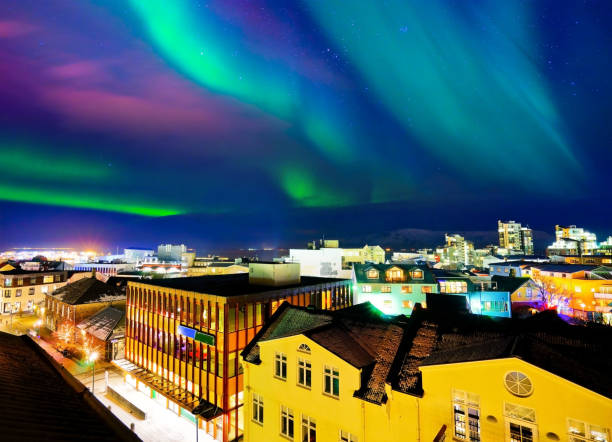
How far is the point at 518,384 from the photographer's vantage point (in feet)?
40.9

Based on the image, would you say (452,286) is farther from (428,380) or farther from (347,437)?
(428,380)

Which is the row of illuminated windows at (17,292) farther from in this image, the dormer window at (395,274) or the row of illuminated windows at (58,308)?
the dormer window at (395,274)

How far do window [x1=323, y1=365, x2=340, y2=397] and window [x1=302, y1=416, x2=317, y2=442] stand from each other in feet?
7.97

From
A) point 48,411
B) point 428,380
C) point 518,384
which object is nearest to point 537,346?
point 518,384

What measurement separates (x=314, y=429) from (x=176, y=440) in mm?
17645

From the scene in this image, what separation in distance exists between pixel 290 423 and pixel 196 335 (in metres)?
14.0

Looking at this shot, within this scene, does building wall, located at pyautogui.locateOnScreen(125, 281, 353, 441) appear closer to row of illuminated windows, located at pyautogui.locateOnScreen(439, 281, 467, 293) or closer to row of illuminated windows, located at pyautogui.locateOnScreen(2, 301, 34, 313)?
row of illuminated windows, located at pyautogui.locateOnScreen(439, 281, 467, 293)

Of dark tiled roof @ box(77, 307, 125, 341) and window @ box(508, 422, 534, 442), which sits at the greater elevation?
window @ box(508, 422, 534, 442)

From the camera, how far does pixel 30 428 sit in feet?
19.7

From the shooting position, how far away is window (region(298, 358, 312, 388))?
62.3 feet

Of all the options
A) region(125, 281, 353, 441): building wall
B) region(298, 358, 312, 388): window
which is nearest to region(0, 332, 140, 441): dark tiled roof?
region(298, 358, 312, 388): window

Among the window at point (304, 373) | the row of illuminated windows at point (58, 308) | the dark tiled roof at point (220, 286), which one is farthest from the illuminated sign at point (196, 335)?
Result: the row of illuminated windows at point (58, 308)

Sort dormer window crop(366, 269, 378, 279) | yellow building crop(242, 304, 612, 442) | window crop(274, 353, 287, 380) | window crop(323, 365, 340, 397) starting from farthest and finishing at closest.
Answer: dormer window crop(366, 269, 378, 279) < window crop(274, 353, 287, 380) < window crop(323, 365, 340, 397) < yellow building crop(242, 304, 612, 442)

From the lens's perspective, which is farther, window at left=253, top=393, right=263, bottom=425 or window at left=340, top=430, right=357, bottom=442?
window at left=253, top=393, right=263, bottom=425
